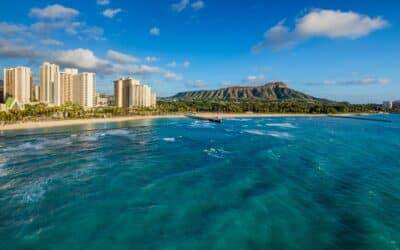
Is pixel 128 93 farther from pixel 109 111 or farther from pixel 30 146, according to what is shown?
pixel 30 146

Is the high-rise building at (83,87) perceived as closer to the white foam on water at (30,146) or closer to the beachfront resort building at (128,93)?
the beachfront resort building at (128,93)

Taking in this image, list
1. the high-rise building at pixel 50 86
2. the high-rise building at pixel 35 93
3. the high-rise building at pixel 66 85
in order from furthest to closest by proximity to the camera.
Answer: the high-rise building at pixel 35 93 → the high-rise building at pixel 66 85 → the high-rise building at pixel 50 86

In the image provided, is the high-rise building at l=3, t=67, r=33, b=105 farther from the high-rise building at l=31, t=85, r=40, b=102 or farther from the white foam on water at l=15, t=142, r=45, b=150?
the white foam on water at l=15, t=142, r=45, b=150

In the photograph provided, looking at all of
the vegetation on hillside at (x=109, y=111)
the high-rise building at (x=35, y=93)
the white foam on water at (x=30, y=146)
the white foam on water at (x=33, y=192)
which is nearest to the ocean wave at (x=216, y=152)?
the white foam on water at (x=33, y=192)

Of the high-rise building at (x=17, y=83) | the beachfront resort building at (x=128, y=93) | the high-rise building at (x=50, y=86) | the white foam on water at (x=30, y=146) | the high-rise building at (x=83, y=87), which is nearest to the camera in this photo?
the white foam on water at (x=30, y=146)

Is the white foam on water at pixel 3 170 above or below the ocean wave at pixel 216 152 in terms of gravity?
below

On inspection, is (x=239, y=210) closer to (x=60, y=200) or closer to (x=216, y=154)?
(x=60, y=200)
